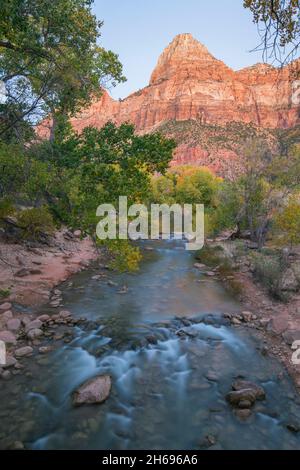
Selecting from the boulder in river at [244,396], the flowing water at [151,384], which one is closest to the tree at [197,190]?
the flowing water at [151,384]

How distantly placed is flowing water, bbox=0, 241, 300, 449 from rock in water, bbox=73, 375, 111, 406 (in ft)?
0.55

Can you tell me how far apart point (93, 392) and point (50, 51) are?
34.9ft

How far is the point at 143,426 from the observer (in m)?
7.34

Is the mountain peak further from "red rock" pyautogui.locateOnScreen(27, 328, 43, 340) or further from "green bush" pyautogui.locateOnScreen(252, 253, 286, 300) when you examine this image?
"red rock" pyautogui.locateOnScreen(27, 328, 43, 340)

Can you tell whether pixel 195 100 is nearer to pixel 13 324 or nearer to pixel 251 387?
pixel 13 324

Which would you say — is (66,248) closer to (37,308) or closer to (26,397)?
(37,308)

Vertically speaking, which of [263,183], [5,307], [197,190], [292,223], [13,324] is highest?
[197,190]

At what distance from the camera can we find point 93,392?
324 inches

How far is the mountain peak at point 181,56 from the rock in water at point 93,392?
18200 centimetres

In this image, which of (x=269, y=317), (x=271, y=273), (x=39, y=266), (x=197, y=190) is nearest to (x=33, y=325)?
(x=39, y=266)

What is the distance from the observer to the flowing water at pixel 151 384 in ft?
23.1

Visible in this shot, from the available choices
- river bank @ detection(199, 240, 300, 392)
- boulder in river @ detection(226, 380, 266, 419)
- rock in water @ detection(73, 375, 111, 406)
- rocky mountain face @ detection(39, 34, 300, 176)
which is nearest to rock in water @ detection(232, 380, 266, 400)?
boulder in river @ detection(226, 380, 266, 419)

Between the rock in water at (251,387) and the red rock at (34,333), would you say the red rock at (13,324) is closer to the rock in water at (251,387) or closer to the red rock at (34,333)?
the red rock at (34,333)
